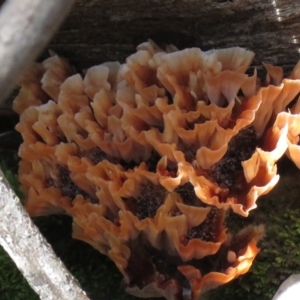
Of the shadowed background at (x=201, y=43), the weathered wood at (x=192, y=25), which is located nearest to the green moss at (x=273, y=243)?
the shadowed background at (x=201, y=43)

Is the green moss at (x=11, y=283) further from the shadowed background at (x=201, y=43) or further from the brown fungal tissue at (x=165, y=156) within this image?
the brown fungal tissue at (x=165, y=156)

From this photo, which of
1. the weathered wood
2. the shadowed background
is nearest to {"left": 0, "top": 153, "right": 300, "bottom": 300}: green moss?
the shadowed background

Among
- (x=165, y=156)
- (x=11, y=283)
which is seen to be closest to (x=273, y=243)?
(x=165, y=156)

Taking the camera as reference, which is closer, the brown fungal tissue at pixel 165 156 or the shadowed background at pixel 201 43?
the brown fungal tissue at pixel 165 156

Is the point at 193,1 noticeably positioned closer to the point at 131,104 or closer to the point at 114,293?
the point at 131,104

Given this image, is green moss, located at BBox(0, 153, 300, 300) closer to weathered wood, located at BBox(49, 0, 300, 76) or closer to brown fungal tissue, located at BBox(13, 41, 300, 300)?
brown fungal tissue, located at BBox(13, 41, 300, 300)

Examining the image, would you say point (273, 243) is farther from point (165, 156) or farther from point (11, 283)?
point (11, 283)
